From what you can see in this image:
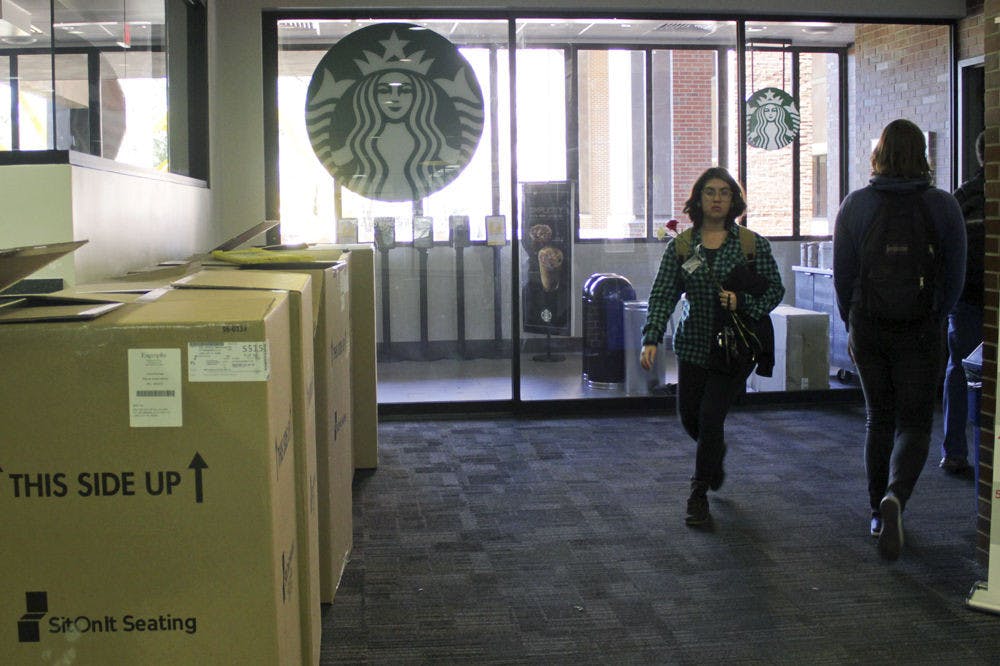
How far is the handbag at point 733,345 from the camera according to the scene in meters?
3.80

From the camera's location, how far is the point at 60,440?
148 centimetres

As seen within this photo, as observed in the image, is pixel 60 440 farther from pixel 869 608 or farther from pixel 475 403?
pixel 475 403

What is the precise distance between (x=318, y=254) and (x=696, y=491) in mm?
1693

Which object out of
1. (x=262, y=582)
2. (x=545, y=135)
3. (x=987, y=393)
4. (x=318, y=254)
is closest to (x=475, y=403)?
(x=545, y=135)

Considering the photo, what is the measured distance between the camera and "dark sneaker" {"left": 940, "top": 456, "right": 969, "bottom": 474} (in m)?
4.62

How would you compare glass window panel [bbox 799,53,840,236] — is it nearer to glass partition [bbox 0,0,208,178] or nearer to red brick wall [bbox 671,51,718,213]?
red brick wall [bbox 671,51,718,213]

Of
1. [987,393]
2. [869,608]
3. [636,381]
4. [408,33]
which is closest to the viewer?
[869,608]

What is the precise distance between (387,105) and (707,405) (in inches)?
116

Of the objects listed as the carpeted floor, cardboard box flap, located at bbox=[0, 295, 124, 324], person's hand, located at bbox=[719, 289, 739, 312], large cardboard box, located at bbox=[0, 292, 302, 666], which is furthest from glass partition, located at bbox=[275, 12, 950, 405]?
large cardboard box, located at bbox=[0, 292, 302, 666]

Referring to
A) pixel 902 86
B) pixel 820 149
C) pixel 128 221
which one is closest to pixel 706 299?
pixel 128 221

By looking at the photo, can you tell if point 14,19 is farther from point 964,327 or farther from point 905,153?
point 964,327

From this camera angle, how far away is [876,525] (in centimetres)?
373

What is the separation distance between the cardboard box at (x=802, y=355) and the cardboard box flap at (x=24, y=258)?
17.8 ft

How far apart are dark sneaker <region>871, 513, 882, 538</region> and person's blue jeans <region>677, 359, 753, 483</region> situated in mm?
598
